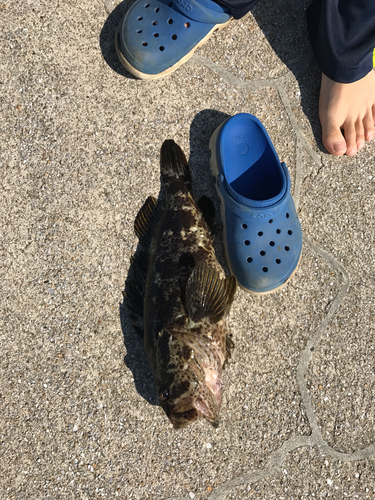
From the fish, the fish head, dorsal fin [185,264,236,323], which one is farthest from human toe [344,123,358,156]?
the fish head

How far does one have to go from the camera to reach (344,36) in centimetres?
262

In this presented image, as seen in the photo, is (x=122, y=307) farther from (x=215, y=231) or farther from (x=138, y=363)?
(x=215, y=231)

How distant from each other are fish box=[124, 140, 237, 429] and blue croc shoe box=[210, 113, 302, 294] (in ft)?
0.64

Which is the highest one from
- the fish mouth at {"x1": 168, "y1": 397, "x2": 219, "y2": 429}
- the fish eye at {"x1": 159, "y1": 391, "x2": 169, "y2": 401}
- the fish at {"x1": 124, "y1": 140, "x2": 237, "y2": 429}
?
the fish at {"x1": 124, "y1": 140, "x2": 237, "y2": 429}

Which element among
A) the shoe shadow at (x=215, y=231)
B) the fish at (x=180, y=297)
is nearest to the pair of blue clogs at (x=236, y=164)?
the shoe shadow at (x=215, y=231)

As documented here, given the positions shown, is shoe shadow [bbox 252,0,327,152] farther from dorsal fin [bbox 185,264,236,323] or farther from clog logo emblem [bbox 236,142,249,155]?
dorsal fin [bbox 185,264,236,323]

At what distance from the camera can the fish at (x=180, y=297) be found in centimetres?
219

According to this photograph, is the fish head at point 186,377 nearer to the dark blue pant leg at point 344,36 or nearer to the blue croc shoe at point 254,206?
the blue croc shoe at point 254,206

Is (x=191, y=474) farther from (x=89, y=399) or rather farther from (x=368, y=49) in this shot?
(x=368, y=49)

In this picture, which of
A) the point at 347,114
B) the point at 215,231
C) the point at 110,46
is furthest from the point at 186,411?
the point at 110,46

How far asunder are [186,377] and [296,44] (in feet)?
9.35

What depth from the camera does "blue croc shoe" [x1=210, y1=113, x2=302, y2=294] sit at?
2.63 metres

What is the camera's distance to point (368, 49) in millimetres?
2646

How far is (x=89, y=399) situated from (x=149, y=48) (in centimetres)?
262
